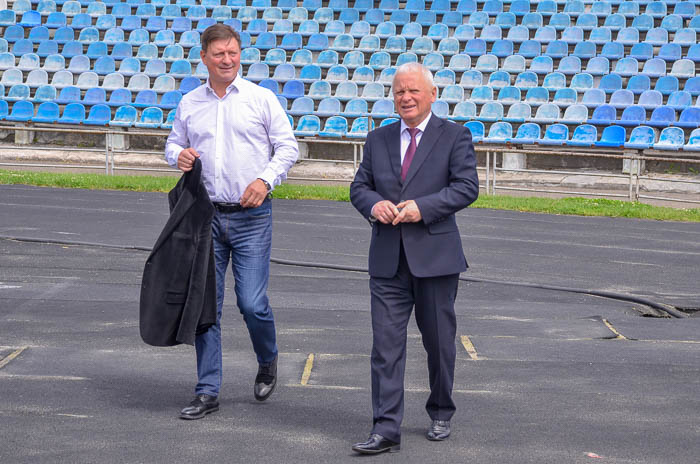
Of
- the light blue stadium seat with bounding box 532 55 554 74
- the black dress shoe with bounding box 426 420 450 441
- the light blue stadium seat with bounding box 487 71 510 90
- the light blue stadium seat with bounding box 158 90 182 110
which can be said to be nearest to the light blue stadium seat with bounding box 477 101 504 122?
the light blue stadium seat with bounding box 487 71 510 90

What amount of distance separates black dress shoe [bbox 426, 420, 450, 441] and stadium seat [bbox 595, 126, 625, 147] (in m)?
15.2

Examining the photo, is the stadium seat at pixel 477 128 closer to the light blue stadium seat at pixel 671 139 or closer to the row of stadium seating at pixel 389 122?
the row of stadium seating at pixel 389 122

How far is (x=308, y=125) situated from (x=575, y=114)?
5554mm

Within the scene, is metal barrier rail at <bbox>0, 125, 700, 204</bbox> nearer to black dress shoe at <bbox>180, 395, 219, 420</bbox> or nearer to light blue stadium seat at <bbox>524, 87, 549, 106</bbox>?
light blue stadium seat at <bbox>524, 87, 549, 106</bbox>

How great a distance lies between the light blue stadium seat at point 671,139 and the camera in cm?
1888

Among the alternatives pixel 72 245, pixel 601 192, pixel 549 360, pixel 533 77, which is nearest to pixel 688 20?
pixel 533 77

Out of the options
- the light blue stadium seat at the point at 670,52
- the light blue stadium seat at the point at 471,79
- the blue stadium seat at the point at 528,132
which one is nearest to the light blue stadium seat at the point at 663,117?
the light blue stadium seat at the point at 670,52

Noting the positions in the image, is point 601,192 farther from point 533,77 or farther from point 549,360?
point 549,360

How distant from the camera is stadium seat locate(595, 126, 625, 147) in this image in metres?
19.3

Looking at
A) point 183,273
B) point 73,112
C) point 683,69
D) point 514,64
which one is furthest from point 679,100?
point 183,273

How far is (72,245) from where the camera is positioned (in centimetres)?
1136

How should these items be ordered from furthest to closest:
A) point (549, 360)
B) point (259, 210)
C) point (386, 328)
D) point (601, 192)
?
1. point (601, 192)
2. point (549, 360)
3. point (259, 210)
4. point (386, 328)

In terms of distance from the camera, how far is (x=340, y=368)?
6.36 metres

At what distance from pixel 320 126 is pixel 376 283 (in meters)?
16.5
